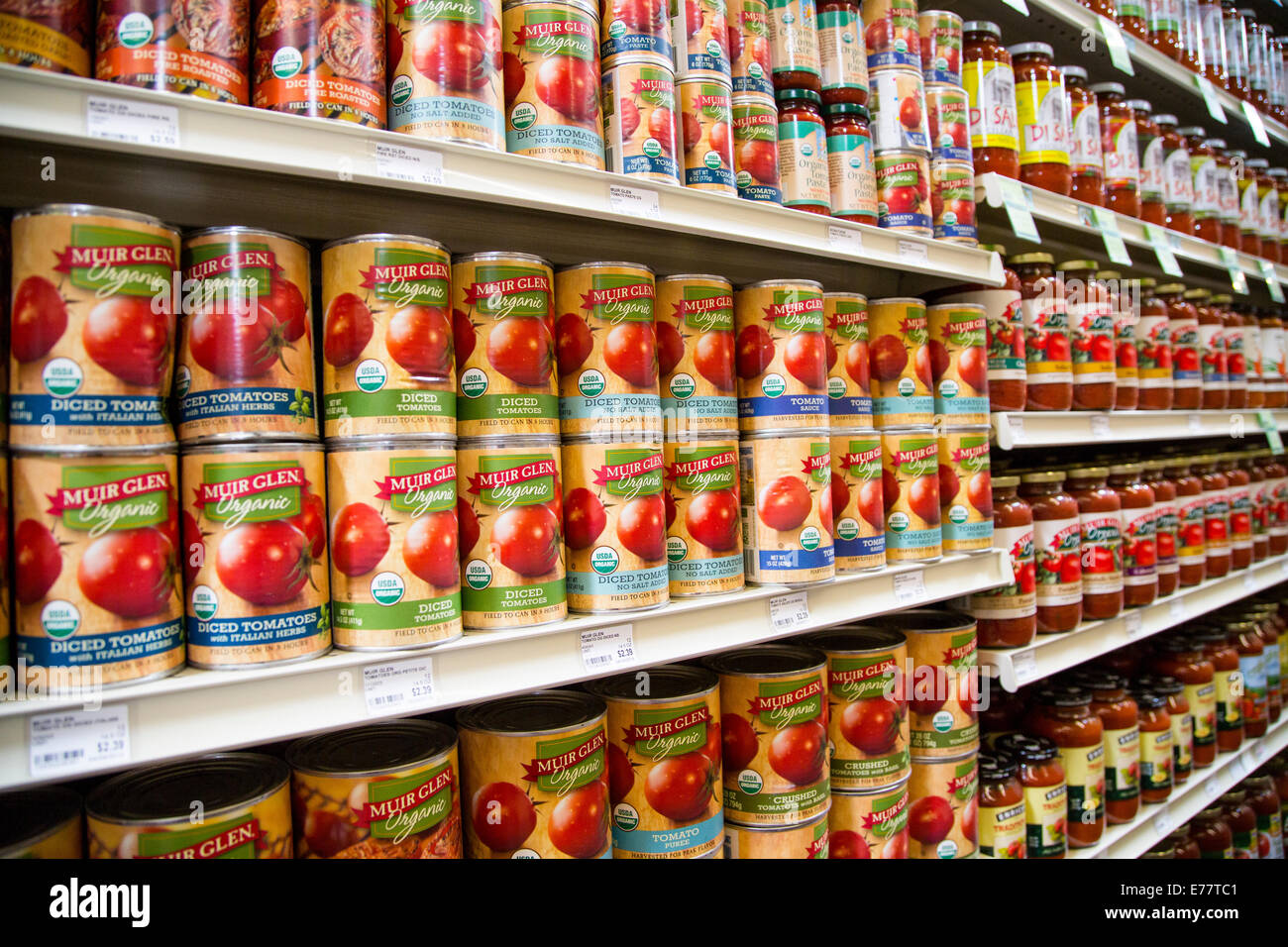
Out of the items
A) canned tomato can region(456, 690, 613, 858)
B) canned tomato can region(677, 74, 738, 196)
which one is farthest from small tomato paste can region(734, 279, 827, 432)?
canned tomato can region(456, 690, 613, 858)

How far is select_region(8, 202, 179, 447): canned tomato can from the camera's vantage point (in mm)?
784

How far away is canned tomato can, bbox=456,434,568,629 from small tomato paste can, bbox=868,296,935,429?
0.84 meters

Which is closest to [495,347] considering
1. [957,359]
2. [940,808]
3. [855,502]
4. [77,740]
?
[77,740]

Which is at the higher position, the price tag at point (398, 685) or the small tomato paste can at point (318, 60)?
the small tomato paste can at point (318, 60)

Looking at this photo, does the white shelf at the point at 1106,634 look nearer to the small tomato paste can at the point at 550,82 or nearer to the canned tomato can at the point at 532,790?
the canned tomato can at the point at 532,790

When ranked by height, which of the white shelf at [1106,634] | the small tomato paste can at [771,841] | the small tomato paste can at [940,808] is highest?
the white shelf at [1106,634]

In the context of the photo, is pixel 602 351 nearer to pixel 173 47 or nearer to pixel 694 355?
pixel 694 355

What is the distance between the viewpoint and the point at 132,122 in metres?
0.79

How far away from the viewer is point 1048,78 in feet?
6.46

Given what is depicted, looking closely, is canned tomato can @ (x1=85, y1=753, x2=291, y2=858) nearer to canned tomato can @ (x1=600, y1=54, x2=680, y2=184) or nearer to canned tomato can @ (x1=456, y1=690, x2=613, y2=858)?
canned tomato can @ (x1=456, y1=690, x2=613, y2=858)

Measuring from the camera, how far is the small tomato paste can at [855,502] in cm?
145

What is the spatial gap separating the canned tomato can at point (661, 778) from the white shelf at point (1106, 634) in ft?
3.00

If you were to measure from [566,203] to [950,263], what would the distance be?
3.22 ft

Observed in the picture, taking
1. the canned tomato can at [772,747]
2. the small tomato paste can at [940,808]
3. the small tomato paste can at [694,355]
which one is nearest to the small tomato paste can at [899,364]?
the small tomato paste can at [694,355]
